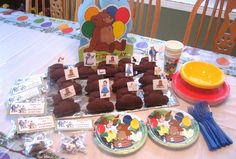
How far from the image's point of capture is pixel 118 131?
77 centimetres

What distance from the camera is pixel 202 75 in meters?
1.00

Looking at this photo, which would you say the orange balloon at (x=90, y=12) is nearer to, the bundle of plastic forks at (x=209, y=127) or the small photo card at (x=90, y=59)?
the small photo card at (x=90, y=59)

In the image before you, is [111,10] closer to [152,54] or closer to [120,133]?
[152,54]

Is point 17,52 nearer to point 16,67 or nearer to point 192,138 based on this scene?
point 16,67

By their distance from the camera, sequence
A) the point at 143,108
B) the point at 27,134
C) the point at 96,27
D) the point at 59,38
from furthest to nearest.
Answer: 1. the point at 59,38
2. the point at 96,27
3. the point at 143,108
4. the point at 27,134

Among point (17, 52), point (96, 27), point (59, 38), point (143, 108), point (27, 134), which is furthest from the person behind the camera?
point (59, 38)

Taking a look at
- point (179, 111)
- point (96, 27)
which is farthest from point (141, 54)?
point (179, 111)

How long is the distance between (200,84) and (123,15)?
0.40 meters

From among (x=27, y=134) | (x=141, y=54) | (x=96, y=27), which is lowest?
(x=27, y=134)

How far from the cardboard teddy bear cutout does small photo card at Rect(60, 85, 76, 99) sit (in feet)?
0.76

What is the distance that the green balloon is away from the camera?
1.00m

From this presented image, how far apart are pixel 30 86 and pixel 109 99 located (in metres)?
0.30

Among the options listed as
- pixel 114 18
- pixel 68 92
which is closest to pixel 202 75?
pixel 114 18

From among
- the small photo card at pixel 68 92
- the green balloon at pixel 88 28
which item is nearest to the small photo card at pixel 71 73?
the small photo card at pixel 68 92
